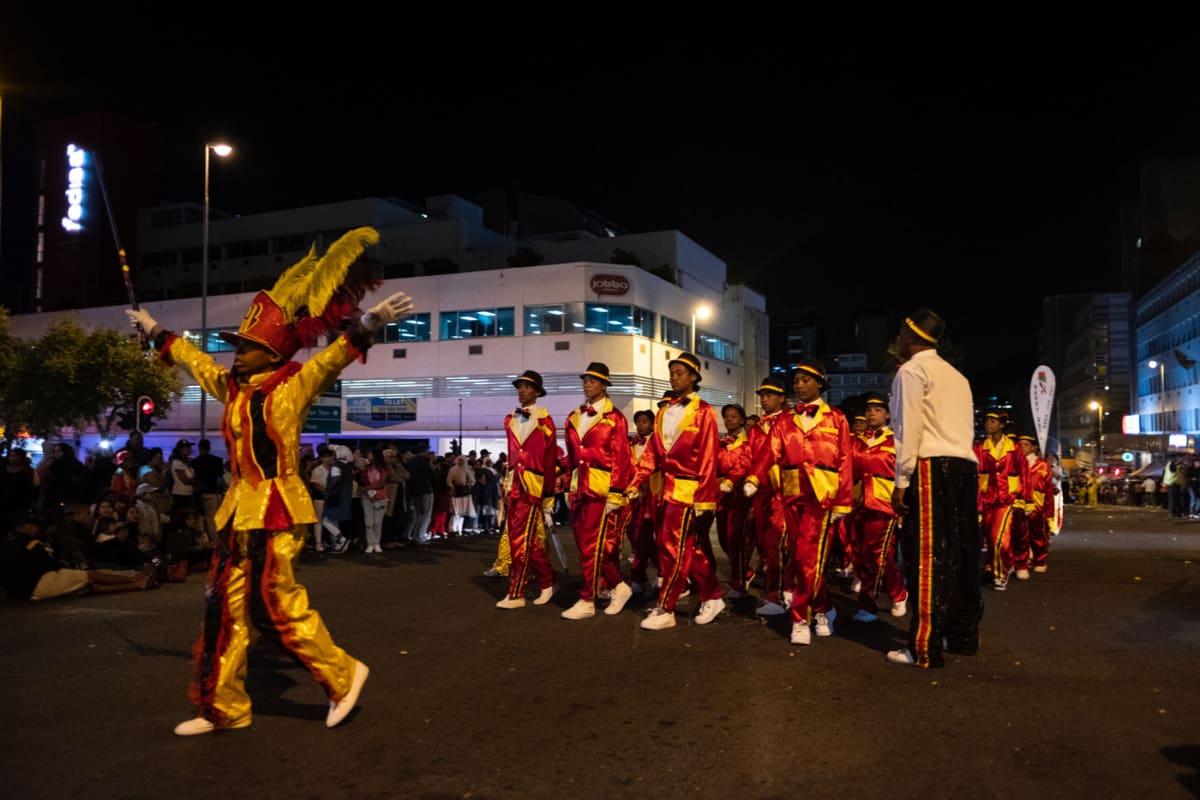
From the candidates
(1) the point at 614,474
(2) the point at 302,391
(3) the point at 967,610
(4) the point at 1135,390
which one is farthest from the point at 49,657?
(4) the point at 1135,390

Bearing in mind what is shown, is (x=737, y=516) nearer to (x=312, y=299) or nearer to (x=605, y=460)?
(x=605, y=460)

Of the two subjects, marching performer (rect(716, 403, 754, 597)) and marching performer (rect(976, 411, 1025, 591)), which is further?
marching performer (rect(976, 411, 1025, 591))

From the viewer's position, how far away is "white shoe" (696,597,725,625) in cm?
765

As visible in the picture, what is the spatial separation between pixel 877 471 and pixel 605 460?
271cm

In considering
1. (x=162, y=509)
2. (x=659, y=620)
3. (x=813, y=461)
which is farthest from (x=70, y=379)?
(x=813, y=461)

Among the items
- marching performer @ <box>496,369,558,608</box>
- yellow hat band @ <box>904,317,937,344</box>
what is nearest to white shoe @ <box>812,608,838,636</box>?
yellow hat band @ <box>904,317,937,344</box>

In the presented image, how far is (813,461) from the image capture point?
706 cm

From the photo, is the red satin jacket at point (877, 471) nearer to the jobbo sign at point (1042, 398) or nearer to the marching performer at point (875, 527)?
the marching performer at point (875, 527)

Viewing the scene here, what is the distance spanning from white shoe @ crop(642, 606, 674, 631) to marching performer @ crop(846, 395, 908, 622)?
1.68 m

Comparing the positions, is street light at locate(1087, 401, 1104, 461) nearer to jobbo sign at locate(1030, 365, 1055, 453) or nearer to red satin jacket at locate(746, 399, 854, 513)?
jobbo sign at locate(1030, 365, 1055, 453)

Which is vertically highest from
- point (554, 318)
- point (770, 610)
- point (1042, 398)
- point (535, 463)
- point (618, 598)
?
point (554, 318)

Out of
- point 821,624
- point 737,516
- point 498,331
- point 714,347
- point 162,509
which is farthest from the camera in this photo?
point 714,347

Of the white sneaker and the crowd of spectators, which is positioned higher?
the crowd of spectators

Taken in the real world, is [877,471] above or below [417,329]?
below
